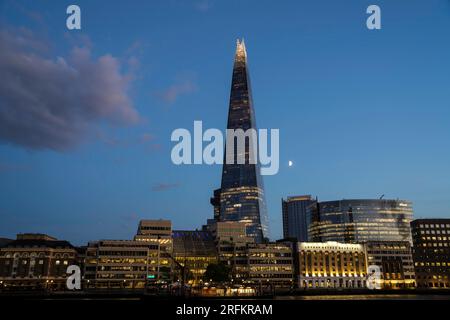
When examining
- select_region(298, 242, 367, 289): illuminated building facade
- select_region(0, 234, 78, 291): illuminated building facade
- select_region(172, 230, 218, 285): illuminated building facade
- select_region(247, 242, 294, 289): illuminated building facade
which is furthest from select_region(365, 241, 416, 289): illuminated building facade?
select_region(0, 234, 78, 291): illuminated building facade

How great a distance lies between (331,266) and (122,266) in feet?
274

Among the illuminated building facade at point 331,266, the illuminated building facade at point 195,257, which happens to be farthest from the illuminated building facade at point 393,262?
the illuminated building facade at point 195,257

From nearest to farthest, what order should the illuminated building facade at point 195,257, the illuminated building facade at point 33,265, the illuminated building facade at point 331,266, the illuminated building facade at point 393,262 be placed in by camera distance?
the illuminated building facade at point 33,265, the illuminated building facade at point 331,266, the illuminated building facade at point 195,257, the illuminated building facade at point 393,262

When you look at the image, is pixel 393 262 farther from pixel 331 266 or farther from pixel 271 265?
pixel 271 265

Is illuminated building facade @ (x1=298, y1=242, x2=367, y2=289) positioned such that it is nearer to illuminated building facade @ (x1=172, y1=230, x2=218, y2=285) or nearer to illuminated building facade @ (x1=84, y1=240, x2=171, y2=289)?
illuminated building facade @ (x1=172, y1=230, x2=218, y2=285)

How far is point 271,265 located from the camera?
541 feet

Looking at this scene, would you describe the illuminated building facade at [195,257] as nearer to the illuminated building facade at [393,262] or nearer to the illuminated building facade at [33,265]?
the illuminated building facade at [33,265]

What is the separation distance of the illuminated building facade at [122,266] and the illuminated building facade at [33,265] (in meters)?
9.05

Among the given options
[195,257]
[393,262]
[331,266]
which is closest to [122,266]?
[195,257]

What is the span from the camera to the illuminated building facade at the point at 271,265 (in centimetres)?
16225

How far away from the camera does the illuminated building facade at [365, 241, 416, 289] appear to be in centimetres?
17925

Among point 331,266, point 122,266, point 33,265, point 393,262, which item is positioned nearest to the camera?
point 33,265
